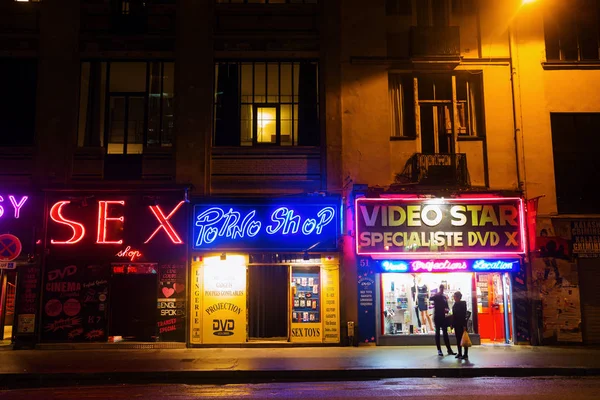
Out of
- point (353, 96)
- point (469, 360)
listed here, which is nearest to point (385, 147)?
point (353, 96)

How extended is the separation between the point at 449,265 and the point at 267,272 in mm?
5421

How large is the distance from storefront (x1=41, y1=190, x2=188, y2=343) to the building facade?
6cm

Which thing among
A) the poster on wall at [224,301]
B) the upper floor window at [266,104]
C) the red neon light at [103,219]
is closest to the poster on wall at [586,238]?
the upper floor window at [266,104]

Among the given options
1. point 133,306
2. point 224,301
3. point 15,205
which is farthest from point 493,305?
point 15,205

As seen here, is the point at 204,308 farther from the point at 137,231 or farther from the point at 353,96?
the point at 353,96

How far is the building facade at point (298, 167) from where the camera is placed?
14172mm

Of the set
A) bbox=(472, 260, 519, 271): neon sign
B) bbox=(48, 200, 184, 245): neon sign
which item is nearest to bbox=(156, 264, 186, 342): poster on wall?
bbox=(48, 200, 184, 245): neon sign

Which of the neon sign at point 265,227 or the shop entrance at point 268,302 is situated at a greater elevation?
the neon sign at point 265,227

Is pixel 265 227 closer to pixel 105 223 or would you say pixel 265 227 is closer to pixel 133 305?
pixel 133 305

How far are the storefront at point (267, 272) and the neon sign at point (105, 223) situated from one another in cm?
76

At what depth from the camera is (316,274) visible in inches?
567

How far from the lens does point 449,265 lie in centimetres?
1412

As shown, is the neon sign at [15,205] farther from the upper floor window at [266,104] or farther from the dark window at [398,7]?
the dark window at [398,7]

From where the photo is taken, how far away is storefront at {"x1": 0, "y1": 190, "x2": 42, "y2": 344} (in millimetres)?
13836
